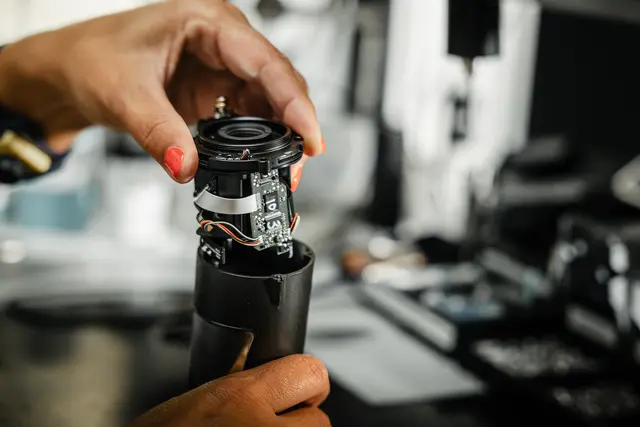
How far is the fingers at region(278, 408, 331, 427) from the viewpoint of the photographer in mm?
675

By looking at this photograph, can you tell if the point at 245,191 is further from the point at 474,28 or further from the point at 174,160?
the point at 474,28

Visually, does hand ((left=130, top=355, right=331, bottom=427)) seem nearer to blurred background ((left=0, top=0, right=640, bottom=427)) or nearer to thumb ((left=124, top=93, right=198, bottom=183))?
thumb ((left=124, top=93, right=198, bottom=183))

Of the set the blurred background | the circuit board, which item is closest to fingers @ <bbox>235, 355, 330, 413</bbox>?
the circuit board

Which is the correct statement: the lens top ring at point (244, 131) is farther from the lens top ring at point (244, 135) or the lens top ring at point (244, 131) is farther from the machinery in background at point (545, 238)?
the machinery in background at point (545, 238)

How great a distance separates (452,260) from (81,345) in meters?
0.86

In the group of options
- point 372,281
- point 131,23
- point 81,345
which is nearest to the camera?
point 131,23

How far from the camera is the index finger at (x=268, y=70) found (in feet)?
2.57

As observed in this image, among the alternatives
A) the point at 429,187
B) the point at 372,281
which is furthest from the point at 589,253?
the point at 429,187

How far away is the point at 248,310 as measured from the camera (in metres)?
0.65

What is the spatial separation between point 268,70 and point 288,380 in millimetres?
330

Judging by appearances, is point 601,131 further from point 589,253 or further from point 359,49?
point 359,49

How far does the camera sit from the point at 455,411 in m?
1.28

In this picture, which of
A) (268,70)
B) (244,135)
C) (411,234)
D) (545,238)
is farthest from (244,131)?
(411,234)

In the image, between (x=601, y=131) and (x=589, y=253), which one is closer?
(x=589, y=253)
